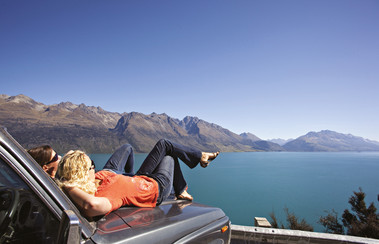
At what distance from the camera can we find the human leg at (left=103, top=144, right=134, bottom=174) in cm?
312

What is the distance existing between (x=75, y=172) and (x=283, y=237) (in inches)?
138

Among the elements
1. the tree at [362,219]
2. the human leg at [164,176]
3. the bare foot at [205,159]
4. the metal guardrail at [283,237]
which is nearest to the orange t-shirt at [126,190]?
the human leg at [164,176]

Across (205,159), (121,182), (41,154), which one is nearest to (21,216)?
(121,182)

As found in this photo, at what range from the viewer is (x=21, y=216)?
1.55m

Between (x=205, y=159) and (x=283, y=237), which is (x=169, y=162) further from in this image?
(x=283, y=237)

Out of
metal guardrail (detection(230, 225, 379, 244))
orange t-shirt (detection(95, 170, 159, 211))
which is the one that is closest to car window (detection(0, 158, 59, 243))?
orange t-shirt (detection(95, 170, 159, 211))

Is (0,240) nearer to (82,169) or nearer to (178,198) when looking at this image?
(82,169)

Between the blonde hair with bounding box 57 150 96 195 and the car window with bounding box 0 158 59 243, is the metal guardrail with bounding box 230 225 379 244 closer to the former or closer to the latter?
the blonde hair with bounding box 57 150 96 195

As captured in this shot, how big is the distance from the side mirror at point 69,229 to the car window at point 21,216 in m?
0.29

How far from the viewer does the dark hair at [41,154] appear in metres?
2.44

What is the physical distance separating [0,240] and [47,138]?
760 ft

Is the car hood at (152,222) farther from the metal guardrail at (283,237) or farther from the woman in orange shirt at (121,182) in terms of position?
the metal guardrail at (283,237)

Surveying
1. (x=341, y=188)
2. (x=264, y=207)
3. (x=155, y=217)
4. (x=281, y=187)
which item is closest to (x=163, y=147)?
(x=155, y=217)

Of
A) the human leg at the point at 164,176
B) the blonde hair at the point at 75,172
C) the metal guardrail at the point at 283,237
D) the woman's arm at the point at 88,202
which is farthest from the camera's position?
the metal guardrail at the point at 283,237
